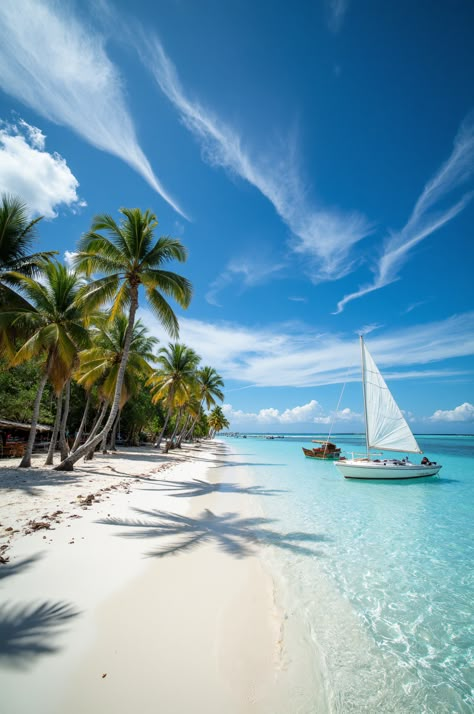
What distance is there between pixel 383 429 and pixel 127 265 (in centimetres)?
1760

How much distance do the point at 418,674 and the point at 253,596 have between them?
216 cm

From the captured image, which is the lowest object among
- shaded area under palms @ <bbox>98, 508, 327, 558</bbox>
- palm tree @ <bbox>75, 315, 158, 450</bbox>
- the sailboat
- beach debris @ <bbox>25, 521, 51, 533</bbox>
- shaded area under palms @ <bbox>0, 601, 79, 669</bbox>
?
shaded area under palms @ <bbox>98, 508, 327, 558</bbox>

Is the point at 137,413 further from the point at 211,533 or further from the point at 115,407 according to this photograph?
the point at 211,533

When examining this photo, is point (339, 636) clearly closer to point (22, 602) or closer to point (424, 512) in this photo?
point (22, 602)

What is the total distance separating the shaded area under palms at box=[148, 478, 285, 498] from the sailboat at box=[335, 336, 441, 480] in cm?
650

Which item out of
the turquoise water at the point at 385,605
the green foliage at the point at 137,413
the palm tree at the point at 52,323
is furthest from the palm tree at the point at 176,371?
the turquoise water at the point at 385,605

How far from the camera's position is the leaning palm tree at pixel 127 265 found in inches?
503

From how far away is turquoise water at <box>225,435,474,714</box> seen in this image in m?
3.10

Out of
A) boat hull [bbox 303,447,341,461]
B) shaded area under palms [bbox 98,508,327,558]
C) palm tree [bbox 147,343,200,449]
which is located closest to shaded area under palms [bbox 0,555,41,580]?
shaded area under palms [bbox 98,508,327,558]

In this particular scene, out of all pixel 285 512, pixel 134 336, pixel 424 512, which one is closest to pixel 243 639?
pixel 285 512

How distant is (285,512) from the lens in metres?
9.80

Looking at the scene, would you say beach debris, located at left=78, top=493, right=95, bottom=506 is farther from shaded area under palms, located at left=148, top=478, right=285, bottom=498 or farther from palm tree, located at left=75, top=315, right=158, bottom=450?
palm tree, located at left=75, top=315, right=158, bottom=450

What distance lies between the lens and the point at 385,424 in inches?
727

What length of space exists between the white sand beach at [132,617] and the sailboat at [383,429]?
1350 centimetres
